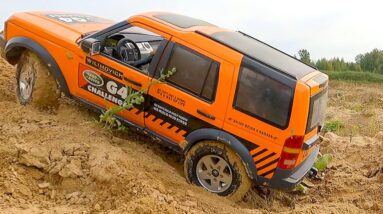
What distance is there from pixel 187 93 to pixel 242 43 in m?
0.90

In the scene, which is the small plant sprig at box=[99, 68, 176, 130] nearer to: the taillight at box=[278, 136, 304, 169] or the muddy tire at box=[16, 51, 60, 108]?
the muddy tire at box=[16, 51, 60, 108]

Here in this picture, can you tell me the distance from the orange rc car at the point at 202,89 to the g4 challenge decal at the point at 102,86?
0.01 meters

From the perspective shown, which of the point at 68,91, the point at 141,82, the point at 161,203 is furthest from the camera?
the point at 68,91

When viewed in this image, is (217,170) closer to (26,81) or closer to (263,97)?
(263,97)

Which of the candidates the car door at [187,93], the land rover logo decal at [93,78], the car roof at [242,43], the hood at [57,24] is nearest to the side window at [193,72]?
the car door at [187,93]

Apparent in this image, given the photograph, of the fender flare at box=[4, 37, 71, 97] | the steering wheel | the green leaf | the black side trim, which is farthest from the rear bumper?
the fender flare at box=[4, 37, 71, 97]

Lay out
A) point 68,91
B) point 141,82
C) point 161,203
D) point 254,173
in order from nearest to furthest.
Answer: point 161,203, point 254,173, point 141,82, point 68,91

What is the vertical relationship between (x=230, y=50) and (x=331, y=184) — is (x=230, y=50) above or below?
above

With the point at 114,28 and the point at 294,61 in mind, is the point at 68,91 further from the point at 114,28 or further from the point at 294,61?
the point at 294,61

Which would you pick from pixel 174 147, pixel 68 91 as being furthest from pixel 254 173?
pixel 68 91

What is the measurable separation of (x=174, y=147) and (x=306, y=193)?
1897mm

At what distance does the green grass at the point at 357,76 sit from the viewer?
15.2 metres

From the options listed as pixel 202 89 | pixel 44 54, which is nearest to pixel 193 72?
pixel 202 89

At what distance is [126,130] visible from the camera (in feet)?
20.5
